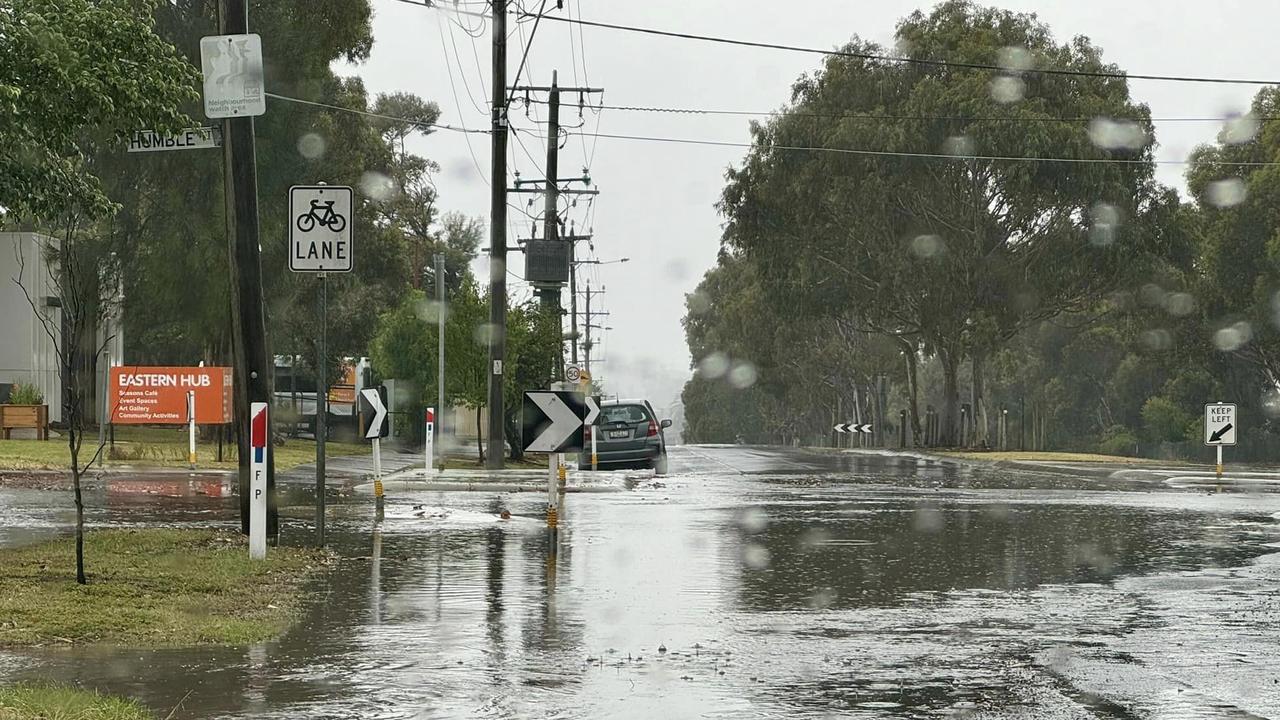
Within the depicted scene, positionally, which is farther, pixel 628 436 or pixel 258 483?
pixel 628 436

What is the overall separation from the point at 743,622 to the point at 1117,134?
4811 centimetres

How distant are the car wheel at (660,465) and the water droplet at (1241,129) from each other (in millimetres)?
36242

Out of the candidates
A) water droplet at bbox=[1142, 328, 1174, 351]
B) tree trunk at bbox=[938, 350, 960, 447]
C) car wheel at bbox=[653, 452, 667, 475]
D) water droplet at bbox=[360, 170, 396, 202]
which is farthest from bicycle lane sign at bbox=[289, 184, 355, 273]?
water droplet at bbox=[1142, 328, 1174, 351]

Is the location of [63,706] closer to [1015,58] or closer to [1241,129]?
[1015,58]

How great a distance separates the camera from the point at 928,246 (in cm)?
5906

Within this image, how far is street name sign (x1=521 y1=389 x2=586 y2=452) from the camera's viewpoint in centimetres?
1595

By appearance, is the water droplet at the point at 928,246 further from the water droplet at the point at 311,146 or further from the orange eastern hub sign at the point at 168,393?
the orange eastern hub sign at the point at 168,393

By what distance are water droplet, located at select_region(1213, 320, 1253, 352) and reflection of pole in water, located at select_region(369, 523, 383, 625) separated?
53.6m

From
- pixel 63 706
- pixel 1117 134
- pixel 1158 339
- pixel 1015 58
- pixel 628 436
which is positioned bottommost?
pixel 63 706

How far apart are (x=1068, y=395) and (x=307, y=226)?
85140mm

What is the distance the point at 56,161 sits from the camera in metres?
15.0

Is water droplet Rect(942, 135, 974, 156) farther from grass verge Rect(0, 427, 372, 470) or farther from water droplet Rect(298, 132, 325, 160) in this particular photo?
grass verge Rect(0, 427, 372, 470)

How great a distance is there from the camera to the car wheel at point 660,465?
37.4 m

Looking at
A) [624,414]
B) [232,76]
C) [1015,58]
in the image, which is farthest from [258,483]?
[1015,58]
